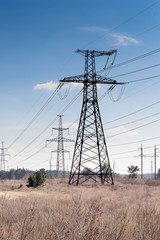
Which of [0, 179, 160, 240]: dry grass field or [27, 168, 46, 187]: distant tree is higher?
[0, 179, 160, 240]: dry grass field

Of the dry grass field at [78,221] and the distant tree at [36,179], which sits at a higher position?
the dry grass field at [78,221]

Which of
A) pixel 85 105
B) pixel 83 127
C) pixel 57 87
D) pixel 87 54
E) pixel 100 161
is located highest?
pixel 87 54

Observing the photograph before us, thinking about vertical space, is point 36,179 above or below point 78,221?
below

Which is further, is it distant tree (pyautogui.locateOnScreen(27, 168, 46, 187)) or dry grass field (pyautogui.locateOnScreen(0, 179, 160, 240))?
distant tree (pyautogui.locateOnScreen(27, 168, 46, 187))

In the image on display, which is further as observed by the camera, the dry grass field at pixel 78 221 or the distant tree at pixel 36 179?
the distant tree at pixel 36 179

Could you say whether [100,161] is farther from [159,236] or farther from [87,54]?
[159,236]

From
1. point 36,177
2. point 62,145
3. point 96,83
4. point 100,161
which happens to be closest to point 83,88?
point 96,83

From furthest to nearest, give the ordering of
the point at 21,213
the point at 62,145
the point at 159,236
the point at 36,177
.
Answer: the point at 62,145, the point at 36,177, the point at 21,213, the point at 159,236

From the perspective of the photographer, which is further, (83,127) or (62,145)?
(62,145)

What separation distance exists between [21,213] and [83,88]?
23.4 metres

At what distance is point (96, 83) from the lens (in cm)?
3106

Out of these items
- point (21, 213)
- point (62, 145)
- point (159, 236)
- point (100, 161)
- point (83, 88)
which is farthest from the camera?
point (62, 145)

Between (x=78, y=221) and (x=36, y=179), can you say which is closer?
(x=78, y=221)

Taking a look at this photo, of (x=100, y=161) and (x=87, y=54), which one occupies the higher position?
(x=87, y=54)
